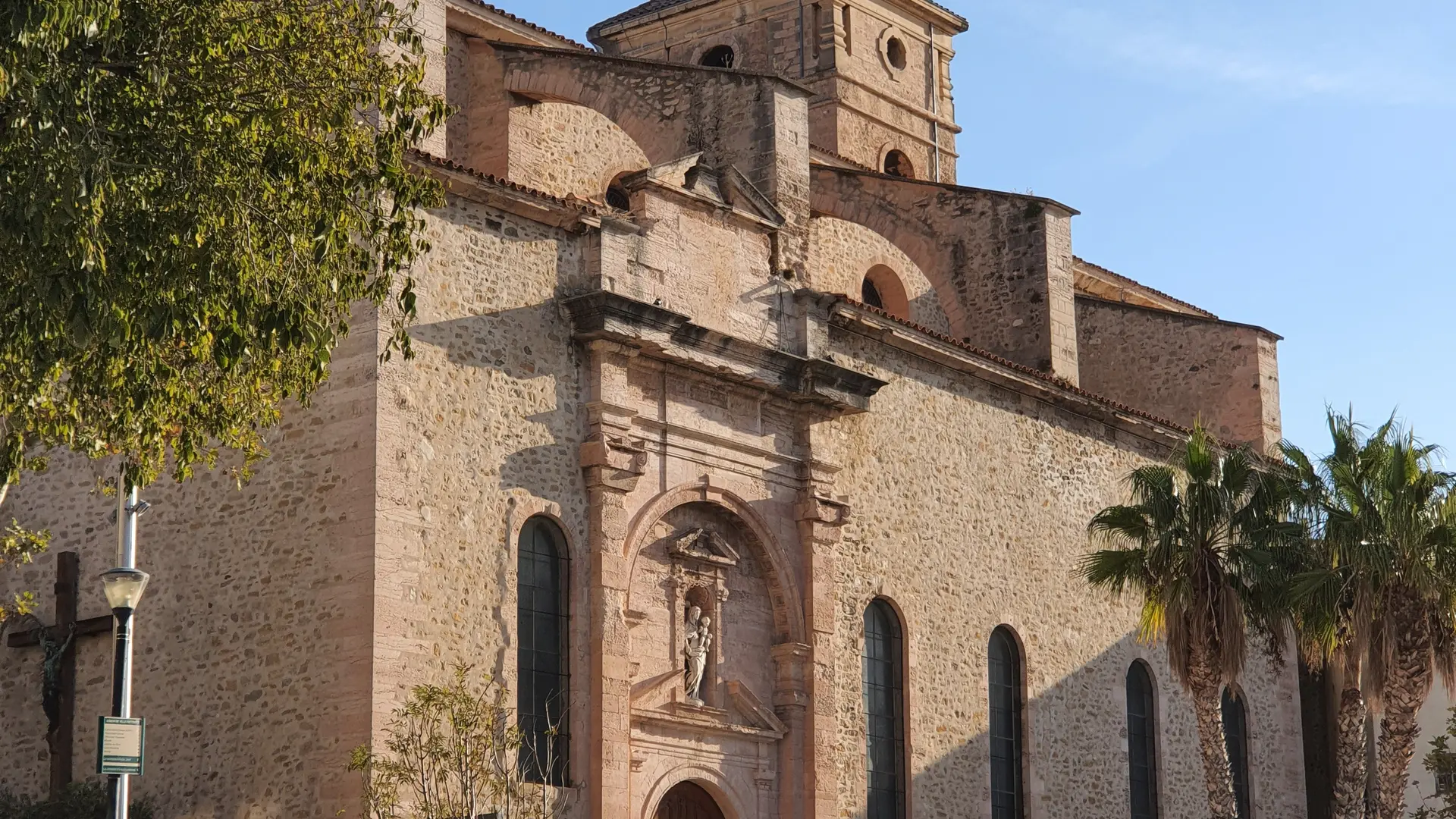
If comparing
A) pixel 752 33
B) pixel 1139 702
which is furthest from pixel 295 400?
pixel 752 33

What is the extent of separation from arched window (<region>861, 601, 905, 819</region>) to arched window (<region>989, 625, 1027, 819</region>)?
175cm

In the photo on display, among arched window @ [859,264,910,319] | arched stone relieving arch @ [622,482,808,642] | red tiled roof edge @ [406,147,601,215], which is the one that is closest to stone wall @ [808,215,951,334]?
arched window @ [859,264,910,319]

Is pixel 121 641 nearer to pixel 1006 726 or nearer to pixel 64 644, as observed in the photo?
pixel 64 644

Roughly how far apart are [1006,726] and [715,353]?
20.4 ft

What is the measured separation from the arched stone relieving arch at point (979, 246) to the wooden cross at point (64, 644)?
36.2 ft

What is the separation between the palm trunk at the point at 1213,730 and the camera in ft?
69.0

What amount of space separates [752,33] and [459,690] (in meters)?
21.0

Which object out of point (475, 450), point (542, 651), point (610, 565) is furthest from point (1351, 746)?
point (475, 450)

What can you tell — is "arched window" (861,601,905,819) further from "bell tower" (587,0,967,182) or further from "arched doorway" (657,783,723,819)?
"bell tower" (587,0,967,182)

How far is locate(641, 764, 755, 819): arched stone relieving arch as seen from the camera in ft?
63.6

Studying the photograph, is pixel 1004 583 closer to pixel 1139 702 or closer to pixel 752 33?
pixel 1139 702

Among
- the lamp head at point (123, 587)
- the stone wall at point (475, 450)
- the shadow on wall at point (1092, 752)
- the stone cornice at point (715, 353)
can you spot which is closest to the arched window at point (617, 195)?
the stone cornice at point (715, 353)

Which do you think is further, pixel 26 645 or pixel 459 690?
pixel 26 645

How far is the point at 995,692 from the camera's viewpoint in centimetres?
2405
